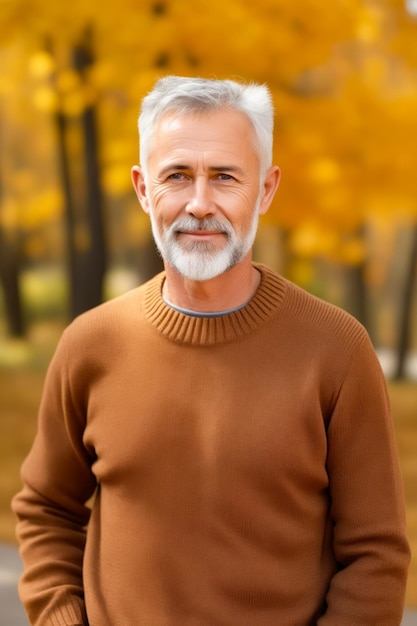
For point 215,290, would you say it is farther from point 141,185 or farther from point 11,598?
point 11,598

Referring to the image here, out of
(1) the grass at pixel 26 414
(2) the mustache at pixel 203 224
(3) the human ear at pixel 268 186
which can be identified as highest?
(3) the human ear at pixel 268 186

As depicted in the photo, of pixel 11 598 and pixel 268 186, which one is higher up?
pixel 268 186

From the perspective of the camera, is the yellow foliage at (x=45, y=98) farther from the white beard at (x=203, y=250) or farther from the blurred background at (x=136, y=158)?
the white beard at (x=203, y=250)

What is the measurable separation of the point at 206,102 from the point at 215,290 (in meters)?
0.32

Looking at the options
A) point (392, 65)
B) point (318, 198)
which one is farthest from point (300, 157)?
point (392, 65)

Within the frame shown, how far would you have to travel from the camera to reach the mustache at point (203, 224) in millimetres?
1495

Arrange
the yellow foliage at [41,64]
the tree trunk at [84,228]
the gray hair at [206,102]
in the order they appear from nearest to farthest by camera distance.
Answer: the gray hair at [206,102] → the yellow foliage at [41,64] → the tree trunk at [84,228]

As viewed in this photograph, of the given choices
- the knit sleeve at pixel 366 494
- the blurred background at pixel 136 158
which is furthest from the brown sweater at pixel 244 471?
the blurred background at pixel 136 158

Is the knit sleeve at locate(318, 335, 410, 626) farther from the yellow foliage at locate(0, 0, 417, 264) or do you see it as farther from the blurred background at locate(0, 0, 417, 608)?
the yellow foliage at locate(0, 0, 417, 264)

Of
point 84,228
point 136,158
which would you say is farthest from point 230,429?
point 84,228

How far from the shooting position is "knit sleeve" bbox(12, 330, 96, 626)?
1.65 meters

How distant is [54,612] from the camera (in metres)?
1.63

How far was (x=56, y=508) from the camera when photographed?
69.0 inches

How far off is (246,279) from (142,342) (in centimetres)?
22
